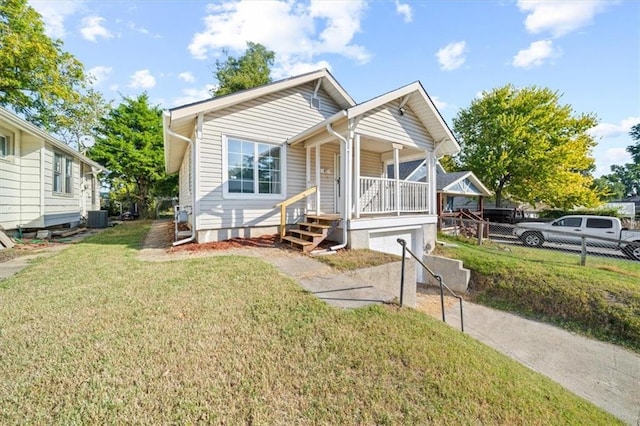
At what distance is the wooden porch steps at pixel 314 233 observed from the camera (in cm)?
669

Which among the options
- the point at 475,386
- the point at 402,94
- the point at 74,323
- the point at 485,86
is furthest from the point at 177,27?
the point at 485,86

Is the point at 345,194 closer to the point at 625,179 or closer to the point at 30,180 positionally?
the point at 30,180

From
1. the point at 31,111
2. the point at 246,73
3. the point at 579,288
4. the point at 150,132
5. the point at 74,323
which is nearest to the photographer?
the point at 74,323

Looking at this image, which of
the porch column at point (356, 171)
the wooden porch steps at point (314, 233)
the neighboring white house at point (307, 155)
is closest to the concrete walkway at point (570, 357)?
the neighboring white house at point (307, 155)

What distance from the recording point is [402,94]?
7555 millimetres

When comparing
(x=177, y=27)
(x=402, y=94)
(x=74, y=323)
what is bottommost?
(x=74, y=323)

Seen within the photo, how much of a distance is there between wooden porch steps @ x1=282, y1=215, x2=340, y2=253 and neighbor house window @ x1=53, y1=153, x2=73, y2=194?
10.4 meters

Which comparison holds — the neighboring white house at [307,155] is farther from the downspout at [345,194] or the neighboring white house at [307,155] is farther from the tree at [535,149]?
the tree at [535,149]

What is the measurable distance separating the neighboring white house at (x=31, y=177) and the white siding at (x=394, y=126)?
10005 mm

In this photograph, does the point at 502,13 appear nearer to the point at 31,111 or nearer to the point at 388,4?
the point at 388,4

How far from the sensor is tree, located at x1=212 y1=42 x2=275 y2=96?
2484 cm

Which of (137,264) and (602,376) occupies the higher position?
(137,264)

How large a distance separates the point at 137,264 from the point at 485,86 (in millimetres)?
28727

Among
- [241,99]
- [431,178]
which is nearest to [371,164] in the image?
[431,178]
